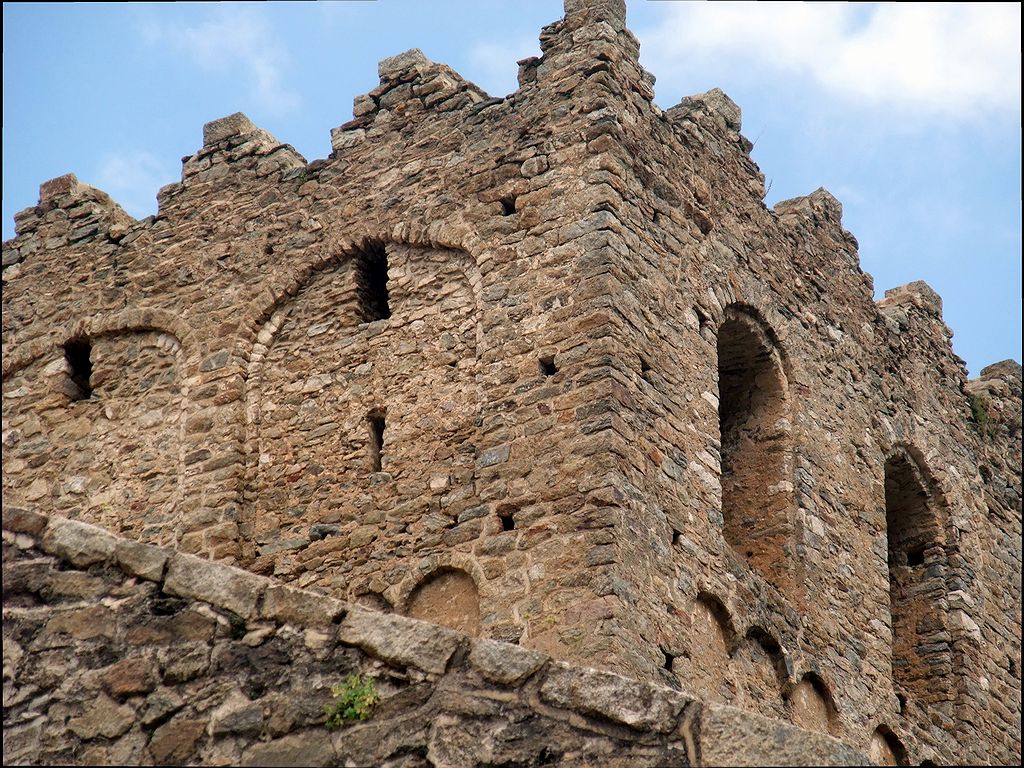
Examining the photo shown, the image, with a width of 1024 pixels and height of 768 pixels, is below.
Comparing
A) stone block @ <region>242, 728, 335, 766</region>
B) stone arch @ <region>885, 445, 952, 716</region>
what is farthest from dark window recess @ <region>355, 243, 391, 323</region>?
stone block @ <region>242, 728, 335, 766</region>

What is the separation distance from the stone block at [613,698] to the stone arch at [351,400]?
688 centimetres

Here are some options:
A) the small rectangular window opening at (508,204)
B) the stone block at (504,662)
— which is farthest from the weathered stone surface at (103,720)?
the small rectangular window opening at (508,204)

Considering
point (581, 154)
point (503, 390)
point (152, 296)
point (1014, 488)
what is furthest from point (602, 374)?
point (1014, 488)

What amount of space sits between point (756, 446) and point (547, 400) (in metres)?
2.97

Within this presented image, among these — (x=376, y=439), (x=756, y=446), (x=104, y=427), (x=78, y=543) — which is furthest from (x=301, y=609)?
(x=756, y=446)

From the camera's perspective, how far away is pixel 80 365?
54.4ft

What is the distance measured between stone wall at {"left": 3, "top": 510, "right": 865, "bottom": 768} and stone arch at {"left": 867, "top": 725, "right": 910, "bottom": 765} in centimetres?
904

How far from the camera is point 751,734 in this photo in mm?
6742

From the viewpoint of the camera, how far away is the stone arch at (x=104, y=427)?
15.3 meters

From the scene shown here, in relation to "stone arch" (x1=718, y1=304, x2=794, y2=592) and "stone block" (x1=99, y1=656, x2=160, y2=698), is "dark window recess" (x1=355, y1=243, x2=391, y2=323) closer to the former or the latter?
"stone arch" (x1=718, y1=304, x2=794, y2=592)

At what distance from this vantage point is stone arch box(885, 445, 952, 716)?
17.2 m

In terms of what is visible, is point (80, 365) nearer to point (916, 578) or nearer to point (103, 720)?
point (916, 578)

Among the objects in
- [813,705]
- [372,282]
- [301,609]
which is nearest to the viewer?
[301,609]

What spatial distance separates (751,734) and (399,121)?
9.99m
